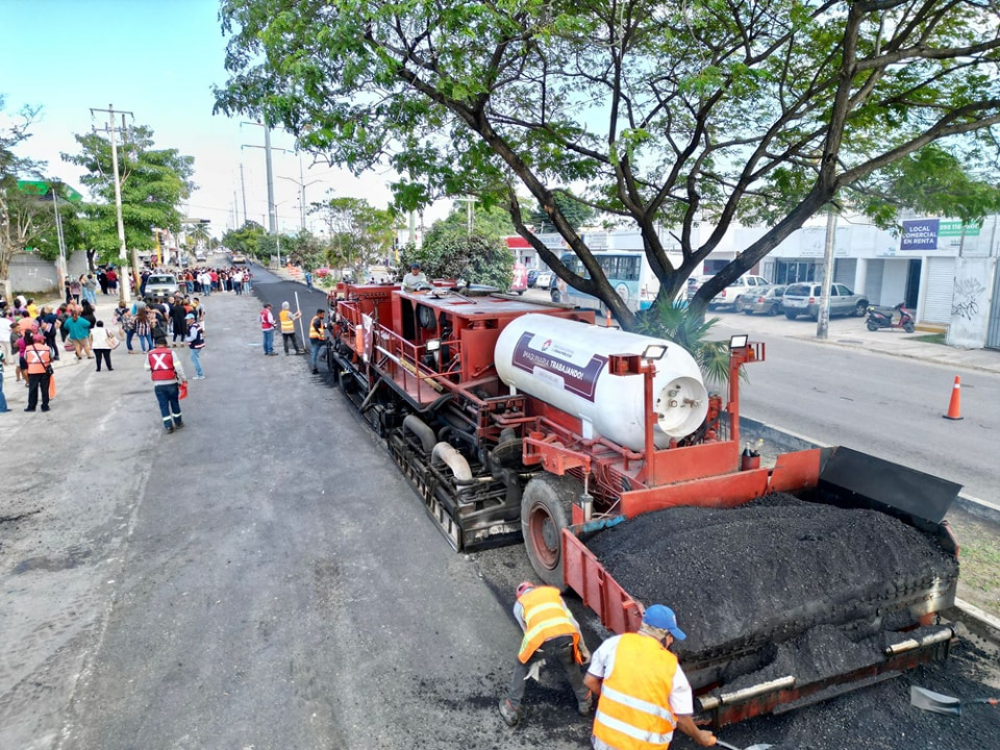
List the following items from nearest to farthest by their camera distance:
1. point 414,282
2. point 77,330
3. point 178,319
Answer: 1. point 414,282
2. point 77,330
3. point 178,319

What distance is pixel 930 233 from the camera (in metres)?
26.5

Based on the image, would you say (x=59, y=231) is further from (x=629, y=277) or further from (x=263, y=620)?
(x=263, y=620)

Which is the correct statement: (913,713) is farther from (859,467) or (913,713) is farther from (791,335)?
(791,335)

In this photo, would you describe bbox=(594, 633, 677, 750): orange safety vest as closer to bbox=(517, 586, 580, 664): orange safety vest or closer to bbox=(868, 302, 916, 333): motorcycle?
bbox=(517, 586, 580, 664): orange safety vest

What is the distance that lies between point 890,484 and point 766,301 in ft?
89.4

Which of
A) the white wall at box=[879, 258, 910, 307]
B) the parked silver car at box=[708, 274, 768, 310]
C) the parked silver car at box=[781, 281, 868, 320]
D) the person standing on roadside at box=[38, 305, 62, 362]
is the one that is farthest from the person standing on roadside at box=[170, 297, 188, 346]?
the white wall at box=[879, 258, 910, 307]

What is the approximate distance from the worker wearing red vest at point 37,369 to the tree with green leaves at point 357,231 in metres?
23.3

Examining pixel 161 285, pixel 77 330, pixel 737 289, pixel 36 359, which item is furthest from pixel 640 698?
pixel 161 285

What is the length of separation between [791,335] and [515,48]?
18.2 m

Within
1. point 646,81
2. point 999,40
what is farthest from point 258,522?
point 999,40

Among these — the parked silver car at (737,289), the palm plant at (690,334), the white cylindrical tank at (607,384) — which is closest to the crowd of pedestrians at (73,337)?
the white cylindrical tank at (607,384)

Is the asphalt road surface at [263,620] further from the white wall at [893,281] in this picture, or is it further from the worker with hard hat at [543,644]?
the white wall at [893,281]

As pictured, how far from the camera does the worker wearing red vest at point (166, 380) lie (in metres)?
11.5

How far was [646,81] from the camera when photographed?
446 inches
